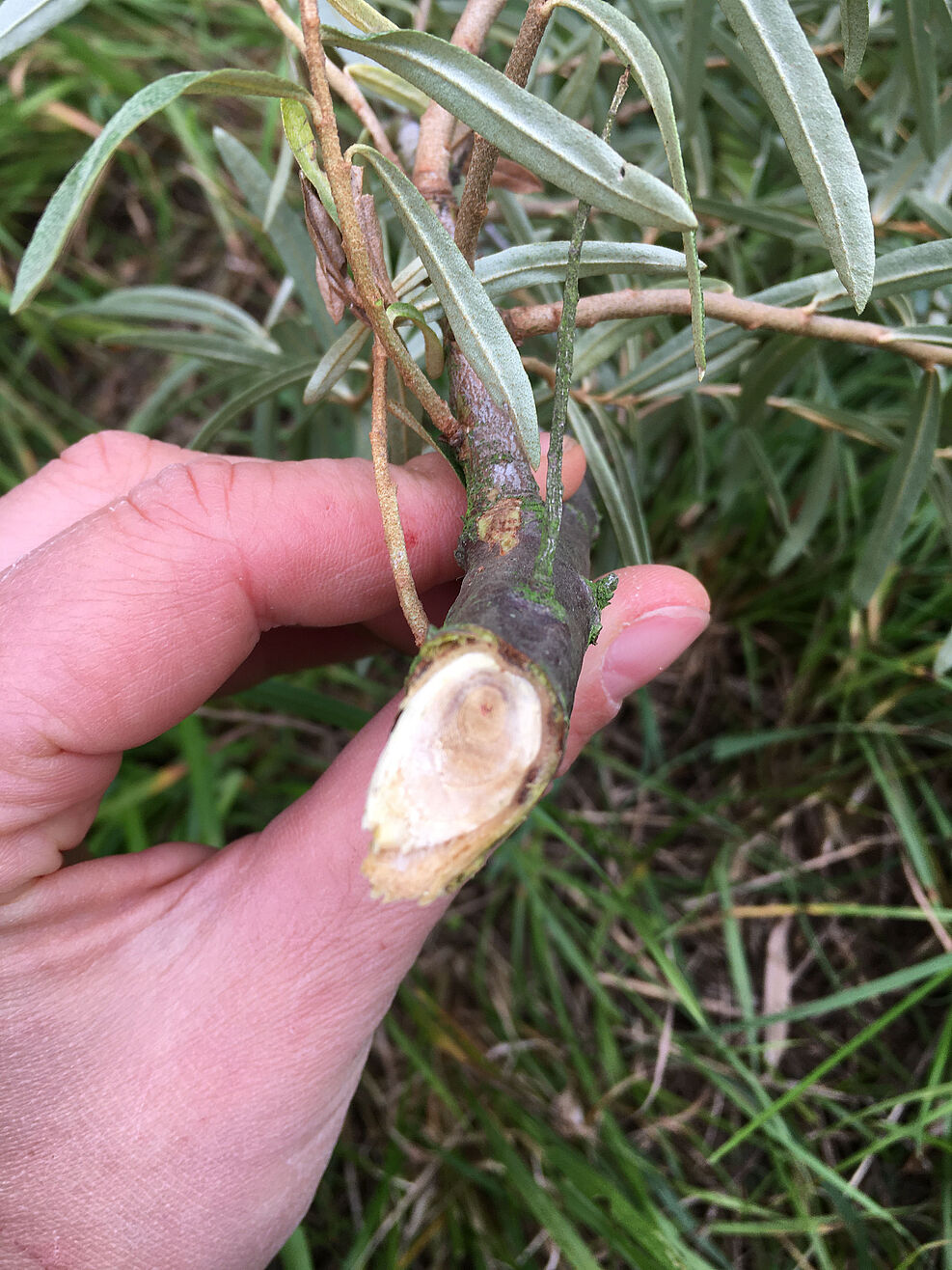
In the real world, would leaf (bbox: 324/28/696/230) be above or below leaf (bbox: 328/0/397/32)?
below

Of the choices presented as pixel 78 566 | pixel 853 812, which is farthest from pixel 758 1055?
pixel 78 566

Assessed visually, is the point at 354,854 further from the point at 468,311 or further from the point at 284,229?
the point at 284,229

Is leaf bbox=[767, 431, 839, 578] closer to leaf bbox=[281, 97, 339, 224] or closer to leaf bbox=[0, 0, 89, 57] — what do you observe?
leaf bbox=[281, 97, 339, 224]

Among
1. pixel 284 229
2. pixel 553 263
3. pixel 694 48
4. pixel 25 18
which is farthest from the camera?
pixel 284 229

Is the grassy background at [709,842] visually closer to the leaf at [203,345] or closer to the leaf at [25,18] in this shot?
the leaf at [203,345]

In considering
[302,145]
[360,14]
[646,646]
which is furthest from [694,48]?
[646,646]

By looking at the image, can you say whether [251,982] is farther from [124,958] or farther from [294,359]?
[294,359]

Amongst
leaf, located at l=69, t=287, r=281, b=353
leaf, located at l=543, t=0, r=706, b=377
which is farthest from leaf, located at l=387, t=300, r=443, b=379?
leaf, located at l=69, t=287, r=281, b=353

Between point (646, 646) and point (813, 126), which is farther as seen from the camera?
point (646, 646)
